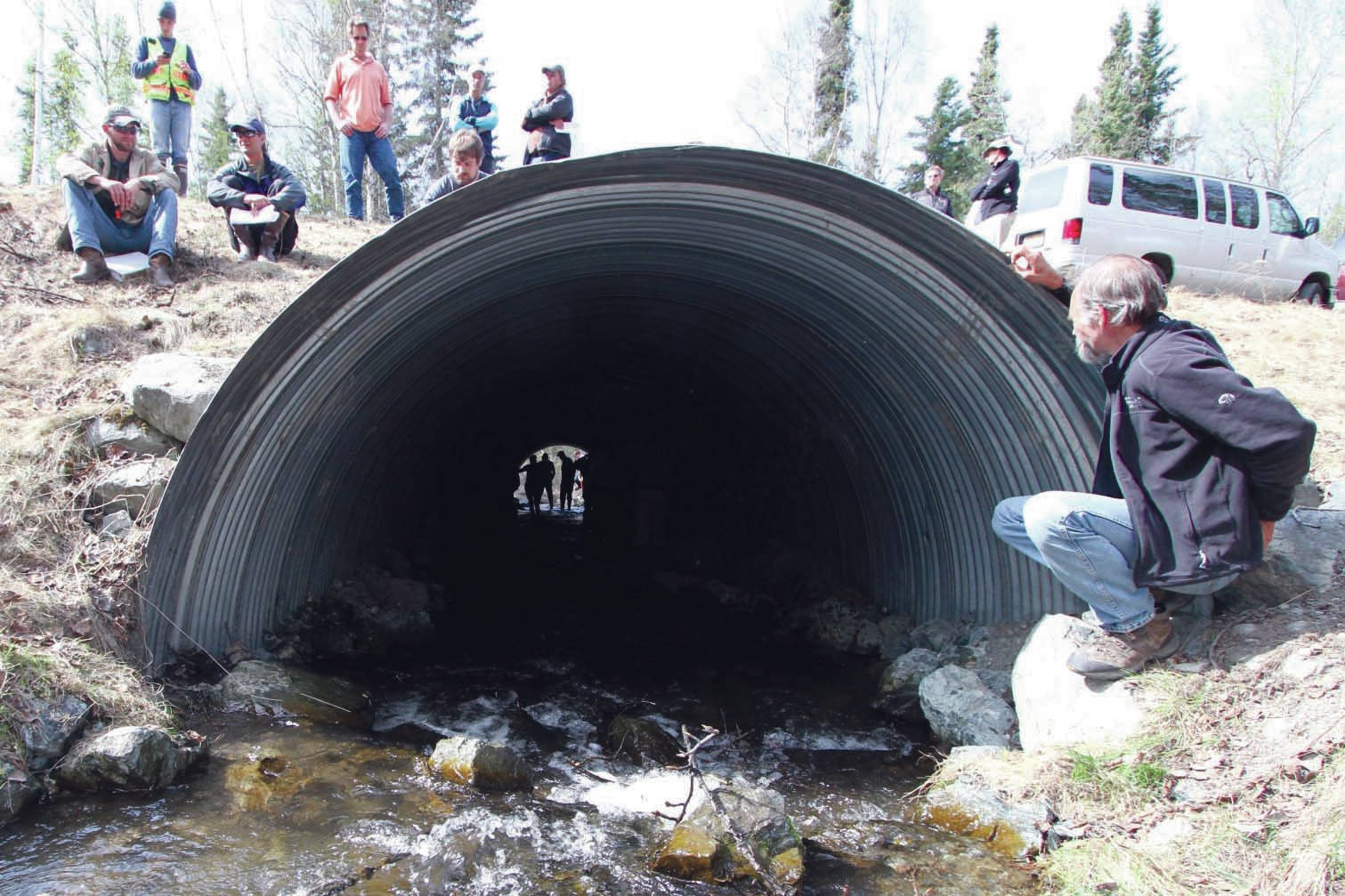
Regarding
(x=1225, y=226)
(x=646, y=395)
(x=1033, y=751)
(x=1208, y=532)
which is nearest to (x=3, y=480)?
(x=1033, y=751)

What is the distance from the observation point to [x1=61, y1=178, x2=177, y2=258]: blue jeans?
7.74 m

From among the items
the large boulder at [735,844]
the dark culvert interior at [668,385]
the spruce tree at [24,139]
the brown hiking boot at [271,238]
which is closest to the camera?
the large boulder at [735,844]

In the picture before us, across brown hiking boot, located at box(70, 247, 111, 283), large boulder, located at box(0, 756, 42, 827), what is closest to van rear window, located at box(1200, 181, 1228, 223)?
brown hiking boot, located at box(70, 247, 111, 283)

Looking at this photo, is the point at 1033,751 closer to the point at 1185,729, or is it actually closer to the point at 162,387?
the point at 1185,729

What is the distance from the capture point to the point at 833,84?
34031 millimetres

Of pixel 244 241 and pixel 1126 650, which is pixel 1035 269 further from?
pixel 244 241

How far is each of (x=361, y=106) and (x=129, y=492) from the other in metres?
6.34

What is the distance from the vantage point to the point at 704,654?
7820 mm

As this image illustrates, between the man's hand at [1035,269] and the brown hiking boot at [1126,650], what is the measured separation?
1827 millimetres

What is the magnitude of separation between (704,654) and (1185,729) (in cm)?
439

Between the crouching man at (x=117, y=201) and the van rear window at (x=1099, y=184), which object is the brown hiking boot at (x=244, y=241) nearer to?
the crouching man at (x=117, y=201)

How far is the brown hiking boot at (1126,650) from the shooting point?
4316mm

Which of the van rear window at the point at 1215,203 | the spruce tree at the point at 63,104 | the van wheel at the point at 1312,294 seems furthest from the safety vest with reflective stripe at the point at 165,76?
the spruce tree at the point at 63,104

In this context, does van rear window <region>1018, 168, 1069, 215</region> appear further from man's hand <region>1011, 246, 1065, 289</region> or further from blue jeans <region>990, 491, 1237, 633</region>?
blue jeans <region>990, 491, 1237, 633</region>
